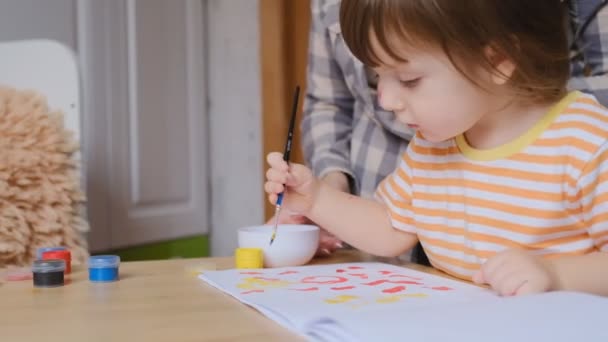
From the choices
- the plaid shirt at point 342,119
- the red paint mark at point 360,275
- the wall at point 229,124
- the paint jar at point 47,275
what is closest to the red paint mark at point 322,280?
the red paint mark at point 360,275

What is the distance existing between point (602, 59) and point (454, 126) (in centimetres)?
Result: 30

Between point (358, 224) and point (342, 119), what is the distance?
418 mm

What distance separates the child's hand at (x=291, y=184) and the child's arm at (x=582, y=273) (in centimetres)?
33

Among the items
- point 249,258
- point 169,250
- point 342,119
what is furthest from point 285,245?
point 169,250

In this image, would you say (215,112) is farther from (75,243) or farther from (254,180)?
(75,243)

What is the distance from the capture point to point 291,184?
2.90 ft

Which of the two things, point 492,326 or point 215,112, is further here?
point 215,112

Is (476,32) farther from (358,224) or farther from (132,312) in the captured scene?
(132,312)

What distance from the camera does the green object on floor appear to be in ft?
6.73

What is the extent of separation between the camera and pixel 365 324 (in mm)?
484

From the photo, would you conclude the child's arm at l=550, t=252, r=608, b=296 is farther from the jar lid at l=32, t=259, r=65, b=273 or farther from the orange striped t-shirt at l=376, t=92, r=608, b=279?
the jar lid at l=32, t=259, r=65, b=273

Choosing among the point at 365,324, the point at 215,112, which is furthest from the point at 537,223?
the point at 215,112

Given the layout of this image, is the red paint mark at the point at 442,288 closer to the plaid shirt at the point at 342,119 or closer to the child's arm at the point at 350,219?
the child's arm at the point at 350,219

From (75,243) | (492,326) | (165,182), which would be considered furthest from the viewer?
(165,182)
